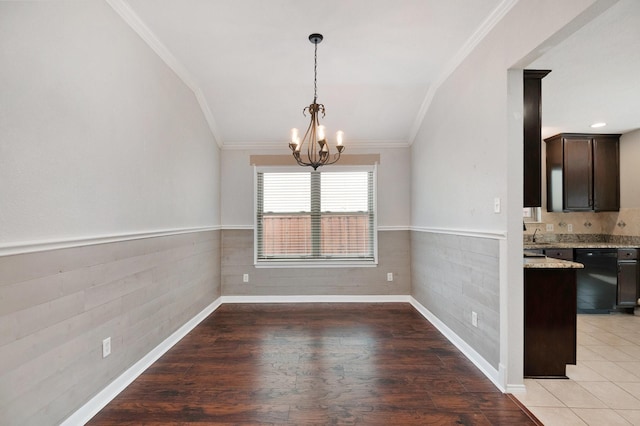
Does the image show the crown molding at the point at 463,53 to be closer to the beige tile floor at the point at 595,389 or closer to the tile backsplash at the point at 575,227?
the tile backsplash at the point at 575,227

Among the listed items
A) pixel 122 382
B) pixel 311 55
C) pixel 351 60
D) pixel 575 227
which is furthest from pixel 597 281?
pixel 122 382

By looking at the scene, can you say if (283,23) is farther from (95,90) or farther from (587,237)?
(587,237)

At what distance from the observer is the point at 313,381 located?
236cm

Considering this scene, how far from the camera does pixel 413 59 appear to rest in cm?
307

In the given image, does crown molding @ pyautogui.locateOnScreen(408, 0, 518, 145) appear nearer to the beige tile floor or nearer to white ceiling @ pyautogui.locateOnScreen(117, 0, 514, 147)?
white ceiling @ pyautogui.locateOnScreen(117, 0, 514, 147)

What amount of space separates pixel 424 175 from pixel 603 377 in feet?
8.25

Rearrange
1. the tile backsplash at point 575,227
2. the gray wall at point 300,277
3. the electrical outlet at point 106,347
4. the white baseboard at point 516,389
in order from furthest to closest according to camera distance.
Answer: the tile backsplash at point 575,227, the gray wall at point 300,277, the white baseboard at point 516,389, the electrical outlet at point 106,347

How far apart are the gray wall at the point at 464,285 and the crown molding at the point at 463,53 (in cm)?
154

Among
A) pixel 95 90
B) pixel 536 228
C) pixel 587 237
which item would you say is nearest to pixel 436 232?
pixel 536 228

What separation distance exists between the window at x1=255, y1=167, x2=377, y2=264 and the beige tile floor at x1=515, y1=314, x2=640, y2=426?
2605mm

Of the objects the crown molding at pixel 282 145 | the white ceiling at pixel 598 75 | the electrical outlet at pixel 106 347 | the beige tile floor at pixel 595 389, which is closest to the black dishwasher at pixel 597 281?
the beige tile floor at pixel 595 389

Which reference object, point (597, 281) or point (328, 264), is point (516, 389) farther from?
point (597, 281)

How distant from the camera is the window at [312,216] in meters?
4.64

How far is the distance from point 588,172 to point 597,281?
156 cm
